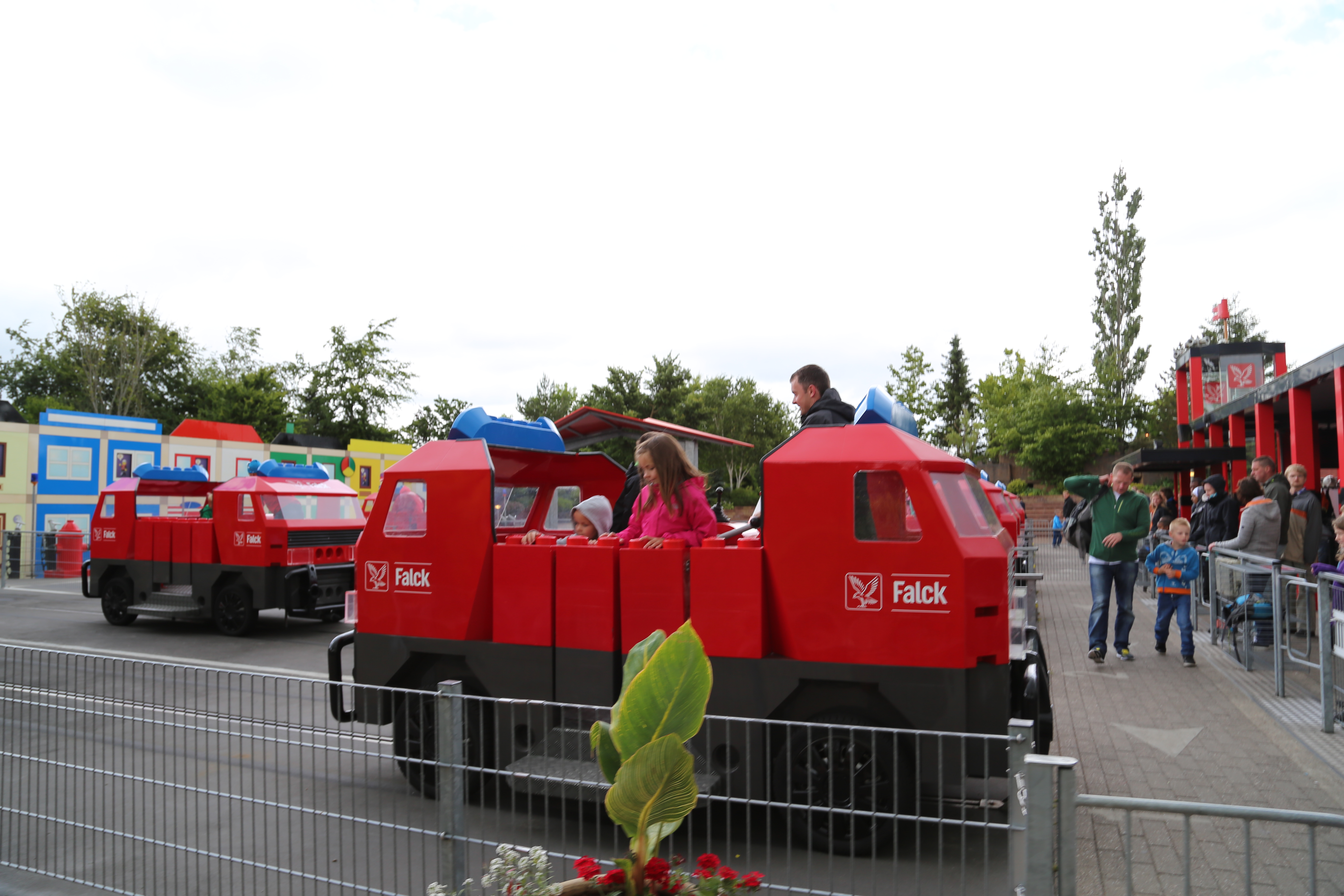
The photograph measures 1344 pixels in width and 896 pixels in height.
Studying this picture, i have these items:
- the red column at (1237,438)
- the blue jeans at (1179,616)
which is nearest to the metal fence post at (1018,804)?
the blue jeans at (1179,616)

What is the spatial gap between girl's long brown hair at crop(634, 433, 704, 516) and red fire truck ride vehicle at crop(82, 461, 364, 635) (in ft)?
28.2

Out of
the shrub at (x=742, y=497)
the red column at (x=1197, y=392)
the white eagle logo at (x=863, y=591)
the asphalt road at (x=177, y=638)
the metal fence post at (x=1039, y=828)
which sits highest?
the red column at (x=1197, y=392)

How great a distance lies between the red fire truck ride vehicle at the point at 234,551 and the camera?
12.4m

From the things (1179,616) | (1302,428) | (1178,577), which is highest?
(1302,428)

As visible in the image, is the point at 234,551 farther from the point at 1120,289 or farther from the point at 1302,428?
the point at 1120,289

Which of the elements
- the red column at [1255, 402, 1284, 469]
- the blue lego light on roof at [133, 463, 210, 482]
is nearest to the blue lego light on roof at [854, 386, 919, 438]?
the blue lego light on roof at [133, 463, 210, 482]

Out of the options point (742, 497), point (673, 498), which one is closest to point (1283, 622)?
point (673, 498)

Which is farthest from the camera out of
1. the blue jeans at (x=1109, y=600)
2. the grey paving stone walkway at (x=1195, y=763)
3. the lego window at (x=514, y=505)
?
the blue jeans at (x=1109, y=600)

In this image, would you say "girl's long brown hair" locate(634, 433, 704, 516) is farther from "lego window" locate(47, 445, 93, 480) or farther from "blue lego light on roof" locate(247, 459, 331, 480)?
"lego window" locate(47, 445, 93, 480)

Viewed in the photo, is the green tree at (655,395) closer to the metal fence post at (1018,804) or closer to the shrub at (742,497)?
the shrub at (742,497)

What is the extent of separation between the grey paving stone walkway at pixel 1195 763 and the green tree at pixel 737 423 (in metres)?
43.9

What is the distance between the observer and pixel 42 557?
917 inches

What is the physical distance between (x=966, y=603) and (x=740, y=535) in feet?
5.62

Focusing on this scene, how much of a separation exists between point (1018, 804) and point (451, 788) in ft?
6.11
